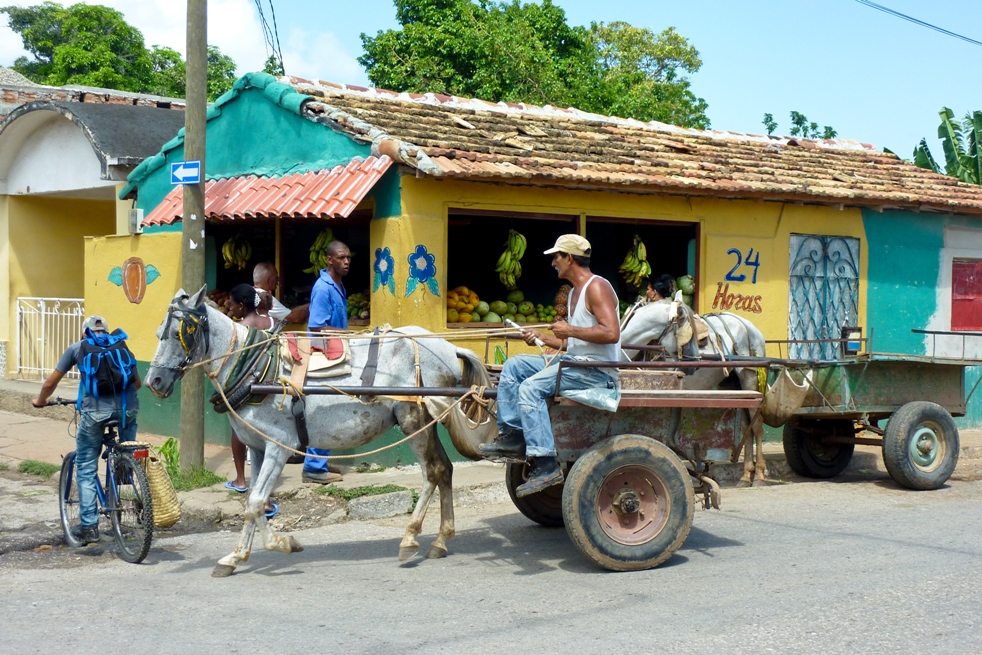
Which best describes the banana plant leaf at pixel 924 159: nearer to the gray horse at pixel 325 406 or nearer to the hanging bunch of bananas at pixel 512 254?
the hanging bunch of bananas at pixel 512 254

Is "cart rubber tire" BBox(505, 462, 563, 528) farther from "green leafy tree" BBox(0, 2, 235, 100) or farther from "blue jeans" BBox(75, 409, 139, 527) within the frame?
"green leafy tree" BBox(0, 2, 235, 100)

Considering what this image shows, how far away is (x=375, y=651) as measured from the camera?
500 cm

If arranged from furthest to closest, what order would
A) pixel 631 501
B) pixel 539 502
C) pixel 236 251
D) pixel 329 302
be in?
pixel 236 251 < pixel 329 302 < pixel 539 502 < pixel 631 501

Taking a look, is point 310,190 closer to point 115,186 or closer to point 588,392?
point 588,392

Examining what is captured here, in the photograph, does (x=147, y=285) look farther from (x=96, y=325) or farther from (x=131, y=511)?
(x=131, y=511)

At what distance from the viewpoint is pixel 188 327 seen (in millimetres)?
6395

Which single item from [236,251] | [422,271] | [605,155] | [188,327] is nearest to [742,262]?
[605,155]

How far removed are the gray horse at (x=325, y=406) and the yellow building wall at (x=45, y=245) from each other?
10990mm

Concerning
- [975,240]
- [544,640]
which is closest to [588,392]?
[544,640]

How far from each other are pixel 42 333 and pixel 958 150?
16337 millimetres

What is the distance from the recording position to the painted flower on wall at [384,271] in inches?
386

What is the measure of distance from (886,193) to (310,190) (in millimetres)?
7133

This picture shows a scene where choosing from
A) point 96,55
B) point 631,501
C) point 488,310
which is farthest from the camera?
point 96,55

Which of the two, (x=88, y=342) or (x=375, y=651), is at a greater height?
(x=88, y=342)
